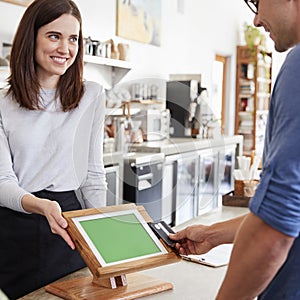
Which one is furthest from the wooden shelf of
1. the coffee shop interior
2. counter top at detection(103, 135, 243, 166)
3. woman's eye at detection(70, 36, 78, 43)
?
woman's eye at detection(70, 36, 78, 43)

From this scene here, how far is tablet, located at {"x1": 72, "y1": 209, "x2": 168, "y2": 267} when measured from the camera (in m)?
1.47

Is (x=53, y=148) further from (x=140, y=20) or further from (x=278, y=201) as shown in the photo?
(x=140, y=20)

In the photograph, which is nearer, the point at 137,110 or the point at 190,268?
the point at 190,268

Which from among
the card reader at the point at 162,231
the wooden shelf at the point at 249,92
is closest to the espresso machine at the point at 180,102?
the card reader at the point at 162,231

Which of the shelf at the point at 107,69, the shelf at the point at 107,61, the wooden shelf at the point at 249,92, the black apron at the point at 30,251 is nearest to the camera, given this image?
the black apron at the point at 30,251

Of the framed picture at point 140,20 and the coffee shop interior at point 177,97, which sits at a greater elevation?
the framed picture at point 140,20

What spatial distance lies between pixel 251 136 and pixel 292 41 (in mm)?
7826

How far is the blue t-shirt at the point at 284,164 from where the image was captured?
923mm

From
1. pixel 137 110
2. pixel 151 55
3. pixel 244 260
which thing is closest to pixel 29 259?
pixel 244 260

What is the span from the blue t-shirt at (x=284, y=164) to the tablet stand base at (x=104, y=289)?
63cm

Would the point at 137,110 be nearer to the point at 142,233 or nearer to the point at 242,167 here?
the point at 242,167

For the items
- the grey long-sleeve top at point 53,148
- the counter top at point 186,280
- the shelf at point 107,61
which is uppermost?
the shelf at point 107,61

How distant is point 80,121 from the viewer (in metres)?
2.03

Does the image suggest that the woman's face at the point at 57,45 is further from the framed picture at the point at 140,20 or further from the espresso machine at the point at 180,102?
the framed picture at the point at 140,20
